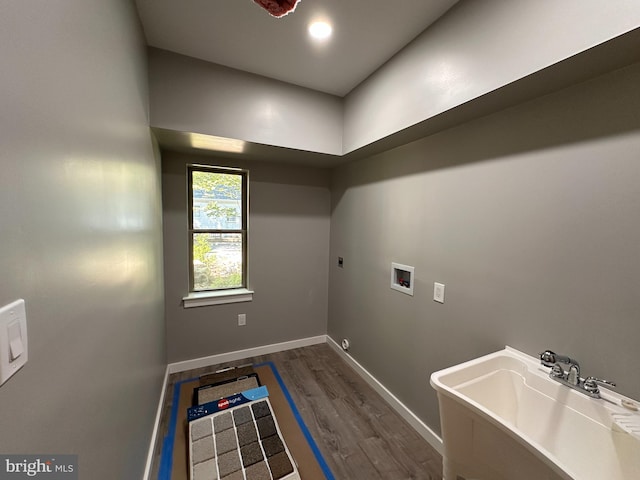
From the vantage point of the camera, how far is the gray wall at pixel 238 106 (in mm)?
1831

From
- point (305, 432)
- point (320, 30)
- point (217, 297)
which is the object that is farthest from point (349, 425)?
point (320, 30)

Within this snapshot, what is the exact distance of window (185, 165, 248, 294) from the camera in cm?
267

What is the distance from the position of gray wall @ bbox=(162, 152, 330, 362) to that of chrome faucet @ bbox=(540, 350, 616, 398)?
2263 mm

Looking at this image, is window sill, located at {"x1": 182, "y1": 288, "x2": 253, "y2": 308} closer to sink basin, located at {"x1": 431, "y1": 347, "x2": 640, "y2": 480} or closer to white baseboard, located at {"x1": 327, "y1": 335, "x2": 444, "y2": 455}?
white baseboard, located at {"x1": 327, "y1": 335, "x2": 444, "y2": 455}

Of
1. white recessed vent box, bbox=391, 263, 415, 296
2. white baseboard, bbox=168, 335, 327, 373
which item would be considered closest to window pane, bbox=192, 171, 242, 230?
white baseboard, bbox=168, 335, 327, 373

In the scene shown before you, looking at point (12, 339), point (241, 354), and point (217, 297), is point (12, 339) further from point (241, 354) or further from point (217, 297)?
point (241, 354)

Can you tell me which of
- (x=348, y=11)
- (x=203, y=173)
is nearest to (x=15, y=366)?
(x=348, y=11)

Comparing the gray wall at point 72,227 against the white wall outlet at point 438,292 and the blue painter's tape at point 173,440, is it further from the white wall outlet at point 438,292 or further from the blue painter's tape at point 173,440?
the white wall outlet at point 438,292

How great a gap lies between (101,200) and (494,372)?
1.85 metres

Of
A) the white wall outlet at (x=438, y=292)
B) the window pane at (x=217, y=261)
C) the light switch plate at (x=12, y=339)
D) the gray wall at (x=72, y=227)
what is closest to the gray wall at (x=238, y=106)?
the gray wall at (x=72, y=227)

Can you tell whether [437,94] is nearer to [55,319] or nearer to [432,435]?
[55,319]

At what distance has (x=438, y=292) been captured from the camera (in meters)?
1.79

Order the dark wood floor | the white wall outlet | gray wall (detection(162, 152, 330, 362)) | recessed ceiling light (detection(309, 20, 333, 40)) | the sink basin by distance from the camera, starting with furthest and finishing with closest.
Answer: gray wall (detection(162, 152, 330, 362)), the white wall outlet, the dark wood floor, recessed ceiling light (detection(309, 20, 333, 40)), the sink basin

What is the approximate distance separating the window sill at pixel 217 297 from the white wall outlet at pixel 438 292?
74.2 inches
